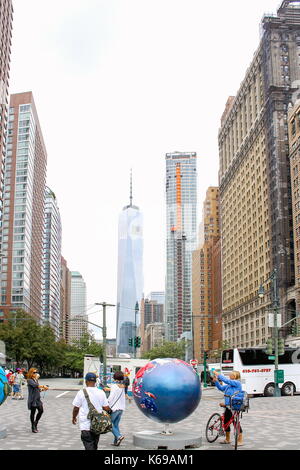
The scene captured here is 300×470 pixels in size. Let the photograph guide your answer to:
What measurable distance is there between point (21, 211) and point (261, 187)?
199 feet

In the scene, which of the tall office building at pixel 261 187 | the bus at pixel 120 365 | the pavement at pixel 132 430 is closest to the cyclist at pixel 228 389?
the pavement at pixel 132 430

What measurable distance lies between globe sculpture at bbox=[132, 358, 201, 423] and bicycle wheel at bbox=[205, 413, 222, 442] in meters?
1.85

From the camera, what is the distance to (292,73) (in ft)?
387

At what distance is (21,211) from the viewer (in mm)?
138500

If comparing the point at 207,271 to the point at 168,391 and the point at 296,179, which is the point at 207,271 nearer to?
the point at 296,179

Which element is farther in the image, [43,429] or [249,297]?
Result: [249,297]

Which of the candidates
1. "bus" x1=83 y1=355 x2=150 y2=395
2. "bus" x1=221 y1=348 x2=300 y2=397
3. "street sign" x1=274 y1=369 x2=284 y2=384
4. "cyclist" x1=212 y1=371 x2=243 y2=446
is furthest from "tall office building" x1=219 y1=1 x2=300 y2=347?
"cyclist" x1=212 y1=371 x2=243 y2=446

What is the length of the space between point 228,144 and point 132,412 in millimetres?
130449

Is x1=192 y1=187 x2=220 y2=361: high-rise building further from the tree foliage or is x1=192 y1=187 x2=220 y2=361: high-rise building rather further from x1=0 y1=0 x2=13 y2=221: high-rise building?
the tree foliage

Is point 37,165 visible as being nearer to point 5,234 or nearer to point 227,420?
Answer: point 5,234

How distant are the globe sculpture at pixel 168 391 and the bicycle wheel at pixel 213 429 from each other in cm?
185

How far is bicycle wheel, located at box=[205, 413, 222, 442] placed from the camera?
13969mm
